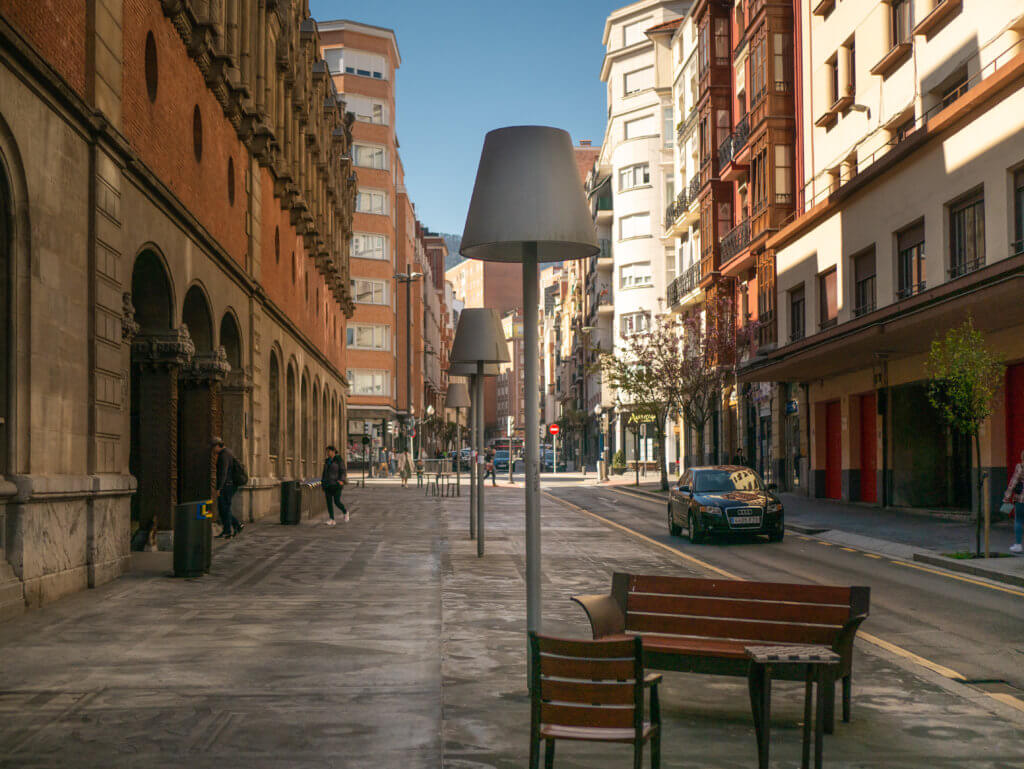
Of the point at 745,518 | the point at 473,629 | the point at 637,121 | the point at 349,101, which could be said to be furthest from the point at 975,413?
the point at 349,101

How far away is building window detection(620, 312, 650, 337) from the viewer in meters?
71.6

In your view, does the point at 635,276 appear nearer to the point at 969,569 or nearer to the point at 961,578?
the point at 969,569

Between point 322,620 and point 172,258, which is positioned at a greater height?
point 172,258

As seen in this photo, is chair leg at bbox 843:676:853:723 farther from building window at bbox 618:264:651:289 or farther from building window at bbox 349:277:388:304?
building window at bbox 349:277:388:304

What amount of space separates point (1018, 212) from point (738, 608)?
18422mm

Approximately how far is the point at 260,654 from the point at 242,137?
18.1m

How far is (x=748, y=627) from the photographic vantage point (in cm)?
686

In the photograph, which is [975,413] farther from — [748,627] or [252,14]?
[252,14]

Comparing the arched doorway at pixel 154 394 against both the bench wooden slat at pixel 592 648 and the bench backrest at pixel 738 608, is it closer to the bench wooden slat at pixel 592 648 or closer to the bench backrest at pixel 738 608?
the bench backrest at pixel 738 608

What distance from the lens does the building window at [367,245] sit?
76.4 meters

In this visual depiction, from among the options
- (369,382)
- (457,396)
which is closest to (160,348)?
(457,396)

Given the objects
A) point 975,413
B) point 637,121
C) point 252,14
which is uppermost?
point 637,121

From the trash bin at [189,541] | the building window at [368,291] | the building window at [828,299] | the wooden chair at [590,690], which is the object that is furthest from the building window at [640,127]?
the wooden chair at [590,690]

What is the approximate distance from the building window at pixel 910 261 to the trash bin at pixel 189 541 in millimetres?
18849
